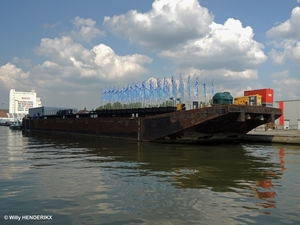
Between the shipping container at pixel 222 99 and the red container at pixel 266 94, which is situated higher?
the red container at pixel 266 94

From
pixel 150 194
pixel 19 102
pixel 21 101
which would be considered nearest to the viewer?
pixel 150 194

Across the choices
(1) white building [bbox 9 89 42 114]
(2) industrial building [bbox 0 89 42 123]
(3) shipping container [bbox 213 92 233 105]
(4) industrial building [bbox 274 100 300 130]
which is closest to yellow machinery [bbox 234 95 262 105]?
(3) shipping container [bbox 213 92 233 105]

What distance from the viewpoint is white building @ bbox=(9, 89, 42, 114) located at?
173 metres

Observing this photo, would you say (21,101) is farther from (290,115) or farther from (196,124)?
(196,124)

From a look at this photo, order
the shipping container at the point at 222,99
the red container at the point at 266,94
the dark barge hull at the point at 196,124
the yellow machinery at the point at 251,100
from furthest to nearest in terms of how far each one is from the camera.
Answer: the red container at the point at 266,94
the yellow machinery at the point at 251,100
the shipping container at the point at 222,99
the dark barge hull at the point at 196,124

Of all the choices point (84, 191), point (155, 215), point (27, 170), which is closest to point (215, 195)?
point (155, 215)

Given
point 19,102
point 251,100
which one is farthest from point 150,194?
point 19,102

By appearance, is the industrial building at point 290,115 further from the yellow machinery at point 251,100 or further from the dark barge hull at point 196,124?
the dark barge hull at point 196,124

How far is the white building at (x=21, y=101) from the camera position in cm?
17262

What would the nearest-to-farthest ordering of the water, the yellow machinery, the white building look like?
1. the water
2. the yellow machinery
3. the white building

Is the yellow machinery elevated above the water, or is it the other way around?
Result: the yellow machinery

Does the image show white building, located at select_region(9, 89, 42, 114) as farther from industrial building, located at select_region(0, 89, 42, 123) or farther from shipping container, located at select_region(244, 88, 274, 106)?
shipping container, located at select_region(244, 88, 274, 106)

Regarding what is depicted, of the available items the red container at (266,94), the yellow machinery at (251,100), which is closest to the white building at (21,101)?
the red container at (266,94)

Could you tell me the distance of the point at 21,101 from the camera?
174625 millimetres
